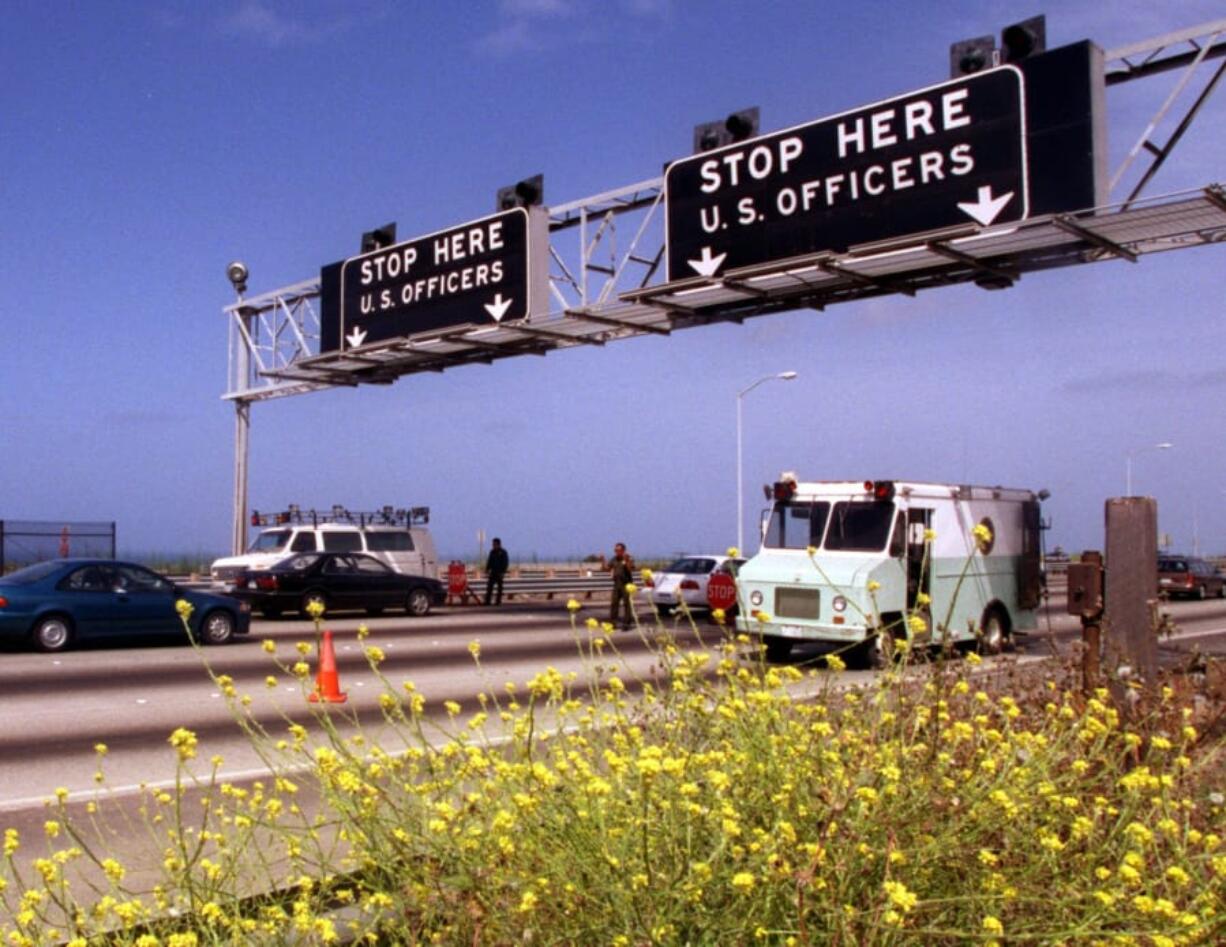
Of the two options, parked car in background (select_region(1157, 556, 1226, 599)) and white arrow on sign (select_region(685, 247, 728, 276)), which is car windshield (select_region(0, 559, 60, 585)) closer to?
white arrow on sign (select_region(685, 247, 728, 276))

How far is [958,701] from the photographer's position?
6.44 m

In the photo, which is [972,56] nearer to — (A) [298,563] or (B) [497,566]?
(A) [298,563]

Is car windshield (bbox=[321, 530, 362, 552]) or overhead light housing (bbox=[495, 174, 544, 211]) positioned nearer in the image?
overhead light housing (bbox=[495, 174, 544, 211])

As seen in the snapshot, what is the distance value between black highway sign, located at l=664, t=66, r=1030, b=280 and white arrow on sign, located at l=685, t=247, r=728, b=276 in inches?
0.8

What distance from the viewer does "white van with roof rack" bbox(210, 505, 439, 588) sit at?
28.6 meters

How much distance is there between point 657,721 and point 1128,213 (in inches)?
512

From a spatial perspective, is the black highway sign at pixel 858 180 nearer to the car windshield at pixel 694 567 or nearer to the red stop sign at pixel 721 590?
the red stop sign at pixel 721 590

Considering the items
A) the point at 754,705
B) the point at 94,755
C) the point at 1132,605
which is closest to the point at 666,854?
the point at 754,705

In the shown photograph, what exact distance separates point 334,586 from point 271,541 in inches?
160

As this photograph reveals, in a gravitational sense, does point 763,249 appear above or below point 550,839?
above

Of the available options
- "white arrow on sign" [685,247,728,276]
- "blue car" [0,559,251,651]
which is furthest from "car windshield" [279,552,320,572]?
"white arrow on sign" [685,247,728,276]

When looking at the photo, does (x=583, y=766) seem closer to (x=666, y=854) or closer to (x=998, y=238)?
(x=666, y=854)

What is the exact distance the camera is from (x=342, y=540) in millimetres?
29453

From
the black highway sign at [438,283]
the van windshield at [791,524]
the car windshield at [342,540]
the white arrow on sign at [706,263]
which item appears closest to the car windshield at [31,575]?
the black highway sign at [438,283]
